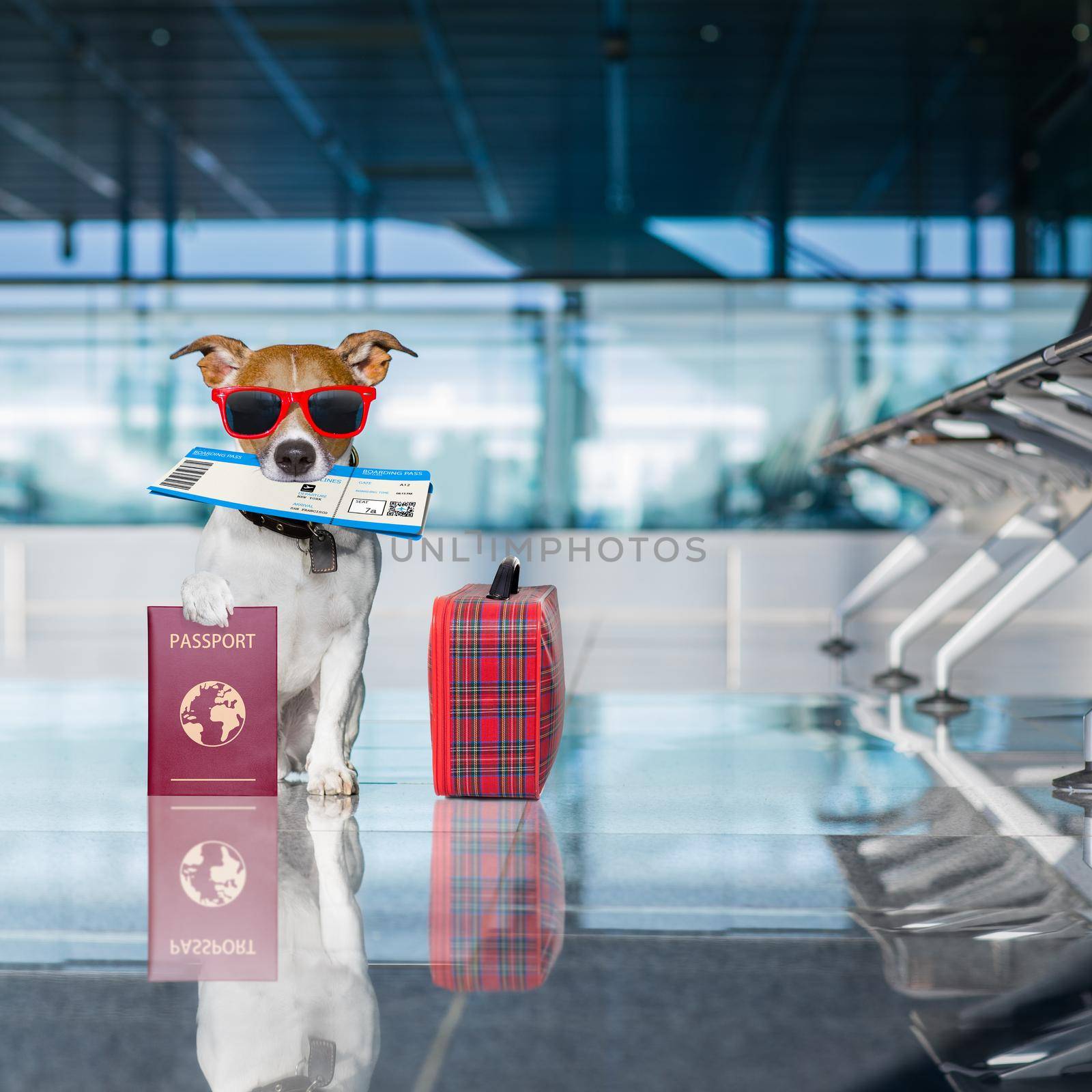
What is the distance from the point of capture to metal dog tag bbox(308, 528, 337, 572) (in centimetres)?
252

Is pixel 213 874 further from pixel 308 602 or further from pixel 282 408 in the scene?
pixel 282 408

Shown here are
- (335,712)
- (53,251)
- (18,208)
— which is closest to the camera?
(335,712)

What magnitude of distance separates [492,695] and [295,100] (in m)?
8.18

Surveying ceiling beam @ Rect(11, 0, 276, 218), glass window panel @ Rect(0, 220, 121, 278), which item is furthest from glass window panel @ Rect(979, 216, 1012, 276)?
glass window panel @ Rect(0, 220, 121, 278)

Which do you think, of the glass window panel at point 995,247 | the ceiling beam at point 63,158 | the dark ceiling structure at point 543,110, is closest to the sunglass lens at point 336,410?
the dark ceiling structure at point 543,110

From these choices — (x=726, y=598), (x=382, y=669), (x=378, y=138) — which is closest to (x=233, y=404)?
(x=382, y=669)

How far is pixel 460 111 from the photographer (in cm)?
960

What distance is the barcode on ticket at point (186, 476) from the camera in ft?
7.93

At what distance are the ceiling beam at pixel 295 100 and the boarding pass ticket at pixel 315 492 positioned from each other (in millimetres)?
7115

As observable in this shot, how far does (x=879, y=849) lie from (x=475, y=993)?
1005mm

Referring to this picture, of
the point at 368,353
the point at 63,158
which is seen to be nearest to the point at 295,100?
the point at 63,158

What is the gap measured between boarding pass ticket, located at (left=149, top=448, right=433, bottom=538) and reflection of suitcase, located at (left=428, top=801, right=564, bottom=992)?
0.59m

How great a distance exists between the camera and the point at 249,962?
1567 mm

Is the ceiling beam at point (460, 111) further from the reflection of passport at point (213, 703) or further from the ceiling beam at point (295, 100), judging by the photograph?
the reflection of passport at point (213, 703)
